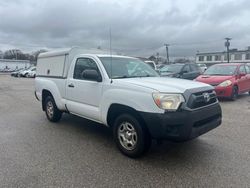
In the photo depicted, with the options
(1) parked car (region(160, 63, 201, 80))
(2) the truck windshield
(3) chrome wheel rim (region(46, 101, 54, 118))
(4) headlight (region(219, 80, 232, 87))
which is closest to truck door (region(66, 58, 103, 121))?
(2) the truck windshield

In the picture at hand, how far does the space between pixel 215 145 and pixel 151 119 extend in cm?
181

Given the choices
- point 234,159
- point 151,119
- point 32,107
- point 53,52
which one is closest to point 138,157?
point 151,119

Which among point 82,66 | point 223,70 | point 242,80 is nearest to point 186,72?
point 223,70

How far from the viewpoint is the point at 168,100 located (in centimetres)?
351

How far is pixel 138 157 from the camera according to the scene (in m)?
3.89

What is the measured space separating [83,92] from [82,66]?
62cm

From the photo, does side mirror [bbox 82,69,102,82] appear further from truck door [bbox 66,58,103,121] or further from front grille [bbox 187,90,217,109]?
front grille [bbox 187,90,217,109]

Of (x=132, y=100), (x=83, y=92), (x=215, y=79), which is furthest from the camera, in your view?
(x=215, y=79)

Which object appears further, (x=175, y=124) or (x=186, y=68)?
(x=186, y=68)

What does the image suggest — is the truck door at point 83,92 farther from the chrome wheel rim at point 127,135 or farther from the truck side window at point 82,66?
the chrome wheel rim at point 127,135

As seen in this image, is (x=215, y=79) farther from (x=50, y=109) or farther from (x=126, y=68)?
(x=50, y=109)

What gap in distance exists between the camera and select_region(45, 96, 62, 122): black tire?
241 inches

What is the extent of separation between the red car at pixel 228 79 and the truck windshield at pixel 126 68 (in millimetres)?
5191

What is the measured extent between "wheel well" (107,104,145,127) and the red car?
21.0 ft
